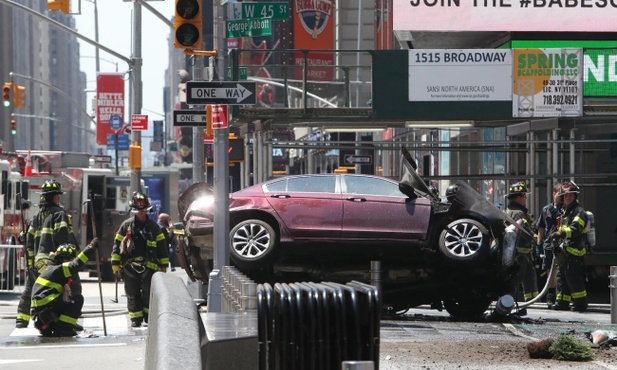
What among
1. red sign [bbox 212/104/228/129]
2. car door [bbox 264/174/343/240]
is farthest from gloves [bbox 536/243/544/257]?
red sign [bbox 212/104/228/129]

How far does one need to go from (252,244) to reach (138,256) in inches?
57.8

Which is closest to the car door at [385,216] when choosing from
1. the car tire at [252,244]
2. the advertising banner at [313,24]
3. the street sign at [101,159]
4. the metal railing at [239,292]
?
the car tire at [252,244]

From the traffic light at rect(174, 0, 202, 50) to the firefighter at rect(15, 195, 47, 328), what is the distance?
2982 millimetres

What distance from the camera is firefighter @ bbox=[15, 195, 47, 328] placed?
17.2m

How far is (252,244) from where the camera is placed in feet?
55.4

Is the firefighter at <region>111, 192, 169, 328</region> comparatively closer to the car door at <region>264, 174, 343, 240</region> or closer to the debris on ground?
the car door at <region>264, 174, 343, 240</region>

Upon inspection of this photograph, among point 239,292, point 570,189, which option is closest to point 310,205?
point 570,189

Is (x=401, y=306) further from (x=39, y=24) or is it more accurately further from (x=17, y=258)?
(x=39, y=24)

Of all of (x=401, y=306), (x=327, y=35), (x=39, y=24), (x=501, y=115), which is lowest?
(x=401, y=306)

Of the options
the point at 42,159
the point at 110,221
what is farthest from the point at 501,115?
the point at 42,159

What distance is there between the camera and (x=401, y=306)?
17344mm

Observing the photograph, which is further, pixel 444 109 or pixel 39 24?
pixel 39 24

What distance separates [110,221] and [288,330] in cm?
2619

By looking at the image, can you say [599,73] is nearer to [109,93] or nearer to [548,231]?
[548,231]
